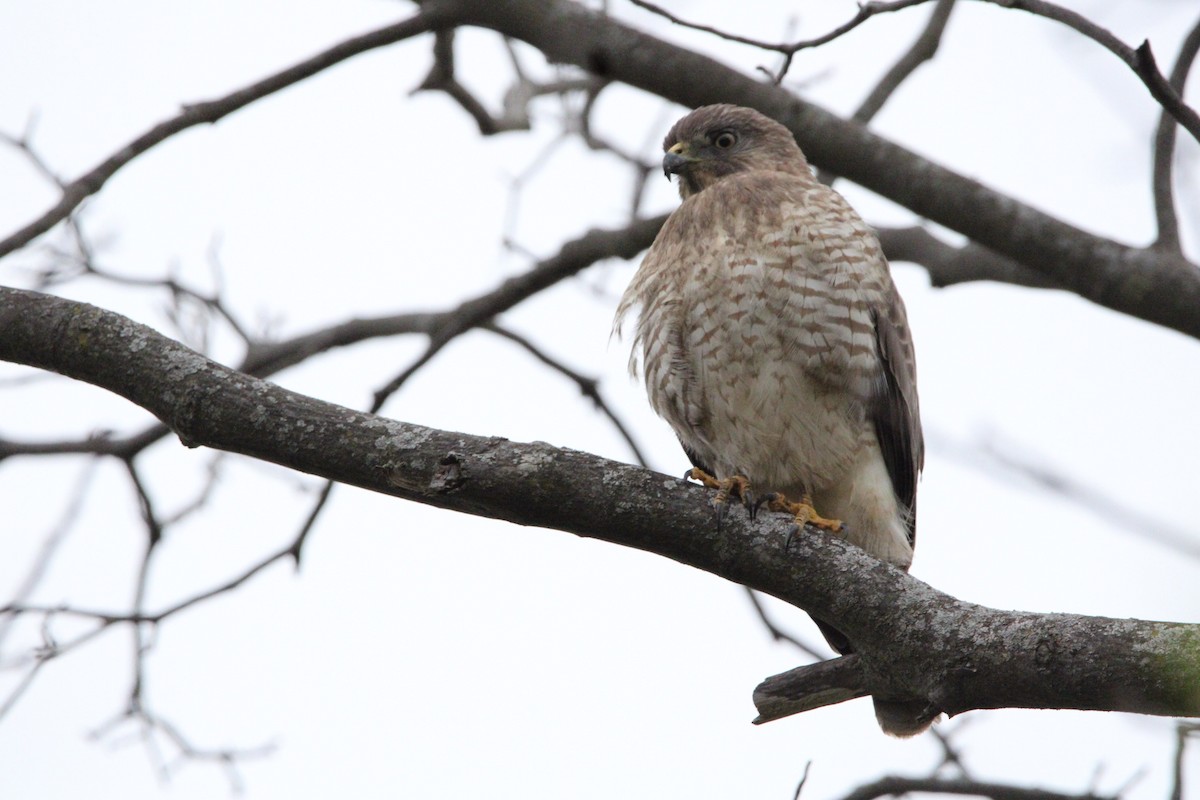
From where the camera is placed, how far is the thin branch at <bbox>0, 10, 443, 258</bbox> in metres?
4.38

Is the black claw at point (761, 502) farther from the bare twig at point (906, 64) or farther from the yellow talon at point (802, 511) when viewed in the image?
the bare twig at point (906, 64)

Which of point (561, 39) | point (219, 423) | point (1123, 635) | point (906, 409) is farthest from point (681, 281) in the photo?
point (1123, 635)

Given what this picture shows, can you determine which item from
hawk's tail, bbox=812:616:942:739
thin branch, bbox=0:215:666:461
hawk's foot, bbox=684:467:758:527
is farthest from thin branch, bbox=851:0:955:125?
hawk's tail, bbox=812:616:942:739

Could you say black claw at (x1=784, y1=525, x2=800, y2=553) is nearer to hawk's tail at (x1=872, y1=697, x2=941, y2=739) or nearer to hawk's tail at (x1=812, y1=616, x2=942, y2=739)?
hawk's tail at (x1=812, y1=616, x2=942, y2=739)

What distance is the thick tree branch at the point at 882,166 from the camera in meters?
4.85

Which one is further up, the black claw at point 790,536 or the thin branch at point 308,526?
the thin branch at point 308,526

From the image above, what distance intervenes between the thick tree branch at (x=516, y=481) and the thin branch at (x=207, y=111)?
88 centimetres

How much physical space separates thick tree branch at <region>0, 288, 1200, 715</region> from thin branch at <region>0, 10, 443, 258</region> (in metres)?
0.88

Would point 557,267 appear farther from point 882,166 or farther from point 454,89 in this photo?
point 882,166

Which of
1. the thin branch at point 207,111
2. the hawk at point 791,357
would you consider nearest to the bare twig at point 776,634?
the hawk at point 791,357

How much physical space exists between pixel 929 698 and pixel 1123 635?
1.71ft

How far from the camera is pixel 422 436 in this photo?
335cm

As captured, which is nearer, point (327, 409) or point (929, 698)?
point (929, 698)

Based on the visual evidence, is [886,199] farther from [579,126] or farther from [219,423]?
[219,423]
